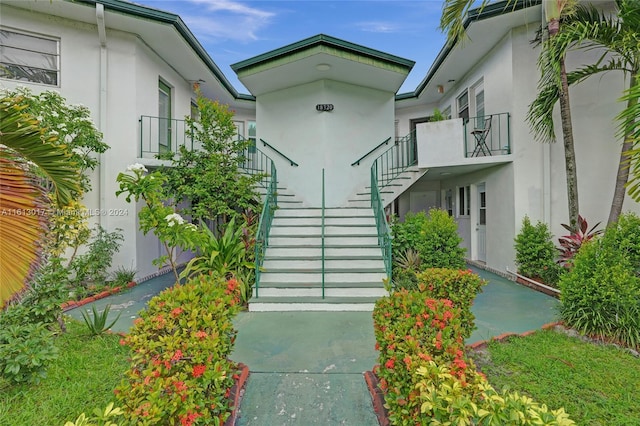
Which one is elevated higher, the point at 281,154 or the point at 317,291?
the point at 281,154

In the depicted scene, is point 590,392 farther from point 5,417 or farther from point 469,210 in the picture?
point 469,210

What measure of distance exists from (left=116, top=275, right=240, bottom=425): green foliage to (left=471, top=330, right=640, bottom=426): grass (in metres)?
2.56

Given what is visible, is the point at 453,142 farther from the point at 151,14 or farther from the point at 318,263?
the point at 151,14

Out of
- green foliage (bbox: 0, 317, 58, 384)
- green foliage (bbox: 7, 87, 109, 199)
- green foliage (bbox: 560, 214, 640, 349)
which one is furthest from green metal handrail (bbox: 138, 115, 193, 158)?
green foliage (bbox: 560, 214, 640, 349)

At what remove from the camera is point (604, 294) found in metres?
3.71

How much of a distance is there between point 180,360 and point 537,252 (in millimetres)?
7186

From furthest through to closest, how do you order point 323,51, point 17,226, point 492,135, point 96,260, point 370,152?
1. point 370,152
2. point 492,135
3. point 323,51
4. point 96,260
5. point 17,226

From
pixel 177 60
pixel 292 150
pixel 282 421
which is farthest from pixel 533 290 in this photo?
pixel 177 60

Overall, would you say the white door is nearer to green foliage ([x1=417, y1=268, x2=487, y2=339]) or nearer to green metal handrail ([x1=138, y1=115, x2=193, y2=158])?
green foliage ([x1=417, y1=268, x2=487, y2=339])

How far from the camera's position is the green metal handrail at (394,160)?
28.3ft

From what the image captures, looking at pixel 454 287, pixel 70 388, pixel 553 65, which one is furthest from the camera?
pixel 553 65

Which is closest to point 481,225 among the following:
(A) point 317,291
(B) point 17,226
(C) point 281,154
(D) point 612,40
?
(D) point 612,40

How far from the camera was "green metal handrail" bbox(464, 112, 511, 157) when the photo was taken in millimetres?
7350

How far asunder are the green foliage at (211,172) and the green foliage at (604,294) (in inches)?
218
